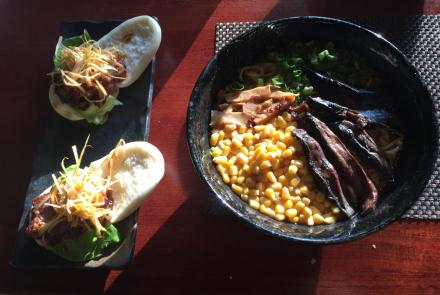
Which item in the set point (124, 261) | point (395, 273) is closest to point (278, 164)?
point (395, 273)

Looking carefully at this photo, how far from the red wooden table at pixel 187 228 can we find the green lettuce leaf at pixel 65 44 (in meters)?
0.24

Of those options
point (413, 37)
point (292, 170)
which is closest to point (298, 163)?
point (292, 170)

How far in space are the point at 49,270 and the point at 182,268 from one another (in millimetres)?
760

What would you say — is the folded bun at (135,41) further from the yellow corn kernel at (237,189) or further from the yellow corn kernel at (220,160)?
the yellow corn kernel at (237,189)

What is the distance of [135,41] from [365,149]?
162 centimetres

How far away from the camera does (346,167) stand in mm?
2170

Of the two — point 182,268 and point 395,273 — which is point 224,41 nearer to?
point 182,268

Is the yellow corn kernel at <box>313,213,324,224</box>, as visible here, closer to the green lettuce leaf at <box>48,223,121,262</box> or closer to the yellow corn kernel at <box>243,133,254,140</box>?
the yellow corn kernel at <box>243,133,254,140</box>

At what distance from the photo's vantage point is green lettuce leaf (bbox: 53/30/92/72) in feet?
8.86

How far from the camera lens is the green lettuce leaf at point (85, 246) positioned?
7.32 ft

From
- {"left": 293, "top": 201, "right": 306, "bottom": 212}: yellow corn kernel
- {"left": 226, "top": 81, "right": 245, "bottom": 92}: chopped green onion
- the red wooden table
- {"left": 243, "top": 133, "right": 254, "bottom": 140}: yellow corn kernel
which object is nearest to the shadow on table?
the red wooden table

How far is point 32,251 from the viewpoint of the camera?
91.1 inches

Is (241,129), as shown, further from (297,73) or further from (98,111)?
(98,111)

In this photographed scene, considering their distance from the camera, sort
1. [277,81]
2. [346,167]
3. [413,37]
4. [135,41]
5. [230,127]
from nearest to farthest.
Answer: [346,167] → [230,127] → [277,81] → [413,37] → [135,41]
